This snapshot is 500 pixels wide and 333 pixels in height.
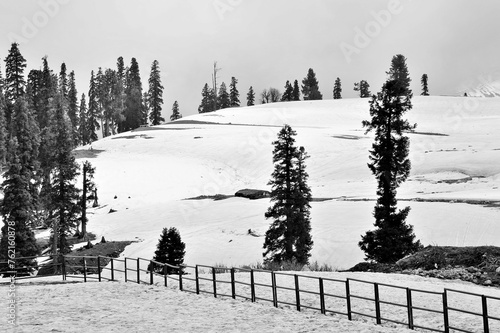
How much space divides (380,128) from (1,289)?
25.1m

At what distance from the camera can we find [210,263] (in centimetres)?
3956

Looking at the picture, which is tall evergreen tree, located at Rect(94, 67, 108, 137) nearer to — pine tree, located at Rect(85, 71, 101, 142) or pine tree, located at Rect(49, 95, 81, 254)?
pine tree, located at Rect(85, 71, 101, 142)

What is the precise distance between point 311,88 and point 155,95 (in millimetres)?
57704

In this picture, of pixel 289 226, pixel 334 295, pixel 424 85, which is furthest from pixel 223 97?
pixel 334 295

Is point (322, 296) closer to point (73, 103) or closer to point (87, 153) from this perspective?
point (87, 153)

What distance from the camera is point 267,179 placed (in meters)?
73.6

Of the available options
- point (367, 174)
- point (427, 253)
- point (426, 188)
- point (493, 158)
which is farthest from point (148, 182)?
point (427, 253)

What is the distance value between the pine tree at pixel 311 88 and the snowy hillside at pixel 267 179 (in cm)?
4317

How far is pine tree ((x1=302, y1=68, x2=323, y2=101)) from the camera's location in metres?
176

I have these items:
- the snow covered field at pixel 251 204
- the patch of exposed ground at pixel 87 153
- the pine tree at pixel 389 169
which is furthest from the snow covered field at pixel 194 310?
the patch of exposed ground at pixel 87 153

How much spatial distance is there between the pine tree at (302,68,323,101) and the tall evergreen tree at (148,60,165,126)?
181 feet

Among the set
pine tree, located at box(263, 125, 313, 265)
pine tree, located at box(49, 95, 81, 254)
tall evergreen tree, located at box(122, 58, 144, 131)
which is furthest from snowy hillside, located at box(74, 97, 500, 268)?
tall evergreen tree, located at box(122, 58, 144, 131)

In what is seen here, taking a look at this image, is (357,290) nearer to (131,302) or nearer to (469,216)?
(131,302)

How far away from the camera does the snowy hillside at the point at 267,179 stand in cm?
4119
